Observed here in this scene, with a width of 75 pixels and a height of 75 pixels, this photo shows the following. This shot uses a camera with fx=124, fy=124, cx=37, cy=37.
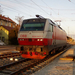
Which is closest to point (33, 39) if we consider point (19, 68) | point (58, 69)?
point (19, 68)

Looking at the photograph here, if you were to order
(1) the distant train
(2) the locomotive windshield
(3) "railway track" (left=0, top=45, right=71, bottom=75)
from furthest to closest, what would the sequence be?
(2) the locomotive windshield < (1) the distant train < (3) "railway track" (left=0, top=45, right=71, bottom=75)

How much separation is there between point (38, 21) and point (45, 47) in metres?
2.21

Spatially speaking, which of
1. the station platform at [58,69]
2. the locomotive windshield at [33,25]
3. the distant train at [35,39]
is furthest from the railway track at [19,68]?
Result: the locomotive windshield at [33,25]

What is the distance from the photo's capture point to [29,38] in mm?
9383

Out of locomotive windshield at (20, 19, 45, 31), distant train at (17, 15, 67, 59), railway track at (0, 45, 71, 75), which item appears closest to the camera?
railway track at (0, 45, 71, 75)

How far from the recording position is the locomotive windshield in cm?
945

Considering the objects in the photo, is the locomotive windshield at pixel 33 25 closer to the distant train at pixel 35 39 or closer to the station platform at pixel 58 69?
the distant train at pixel 35 39

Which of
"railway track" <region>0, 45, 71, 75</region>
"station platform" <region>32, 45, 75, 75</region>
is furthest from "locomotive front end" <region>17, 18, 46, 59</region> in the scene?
"station platform" <region>32, 45, 75, 75</region>

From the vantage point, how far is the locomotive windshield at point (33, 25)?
9.45 metres

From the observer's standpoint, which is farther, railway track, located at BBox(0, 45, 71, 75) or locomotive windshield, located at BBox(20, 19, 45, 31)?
locomotive windshield, located at BBox(20, 19, 45, 31)

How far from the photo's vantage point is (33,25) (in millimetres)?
9688

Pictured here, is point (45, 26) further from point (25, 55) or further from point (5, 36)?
point (5, 36)

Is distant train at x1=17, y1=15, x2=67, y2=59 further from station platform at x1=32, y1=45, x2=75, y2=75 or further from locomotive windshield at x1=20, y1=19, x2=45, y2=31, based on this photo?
station platform at x1=32, y1=45, x2=75, y2=75

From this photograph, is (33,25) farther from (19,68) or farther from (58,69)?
(58,69)
